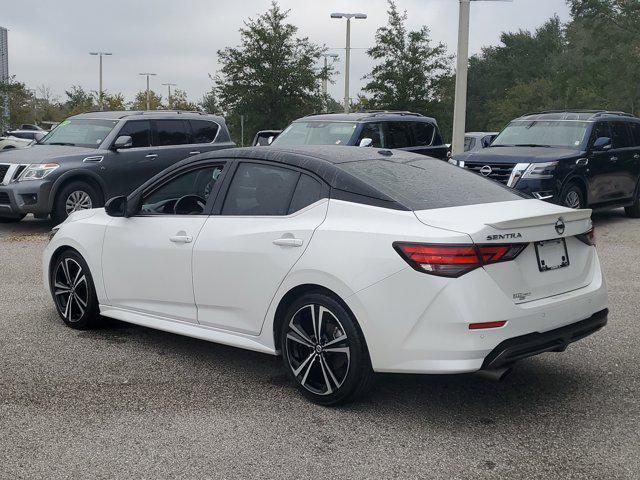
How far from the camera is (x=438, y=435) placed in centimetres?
443

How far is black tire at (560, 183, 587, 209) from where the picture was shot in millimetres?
12867

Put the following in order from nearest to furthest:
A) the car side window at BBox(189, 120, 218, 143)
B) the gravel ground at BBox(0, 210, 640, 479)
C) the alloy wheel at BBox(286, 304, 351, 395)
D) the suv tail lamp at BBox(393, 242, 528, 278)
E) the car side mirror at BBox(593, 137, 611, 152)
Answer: the gravel ground at BBox(0, 210, 640, 479), the suv tail lamp at BBox(393, 242, 528, 278), the alloy wheel at BBox(286, 304, 351, 395), the car side mirror at BBox(593, 137, 611, 152), the car side window at BBox(189, 120, 218, 143)

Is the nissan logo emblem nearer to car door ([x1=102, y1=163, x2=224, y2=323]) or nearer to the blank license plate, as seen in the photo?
car door ([x1=102, y1=163, x2=224, y2=323])

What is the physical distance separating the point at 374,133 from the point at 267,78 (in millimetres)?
24978

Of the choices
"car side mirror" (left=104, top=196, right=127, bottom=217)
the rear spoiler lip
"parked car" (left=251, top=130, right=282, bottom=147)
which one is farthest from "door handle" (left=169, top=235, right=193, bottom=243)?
"parked car" (left=251, top=130, right=282, bottom=147)

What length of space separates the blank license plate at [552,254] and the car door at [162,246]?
2.16 metres

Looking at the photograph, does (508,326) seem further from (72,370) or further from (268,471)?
(72,370)

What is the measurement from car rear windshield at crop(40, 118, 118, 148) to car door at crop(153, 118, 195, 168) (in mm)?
790

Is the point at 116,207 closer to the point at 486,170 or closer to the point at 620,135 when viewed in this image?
the point at 486,170

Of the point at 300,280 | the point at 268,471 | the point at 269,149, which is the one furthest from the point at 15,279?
the point at 268,471

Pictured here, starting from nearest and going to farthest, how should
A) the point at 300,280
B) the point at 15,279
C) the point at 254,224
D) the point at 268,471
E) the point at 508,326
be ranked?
1. the point at 268,471
2. the point at 508,326
3. the point at 300,280
4. the point at 254,224
5. the point at 15,279

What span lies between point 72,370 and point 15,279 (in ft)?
12.8

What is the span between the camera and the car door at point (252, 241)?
4957mm

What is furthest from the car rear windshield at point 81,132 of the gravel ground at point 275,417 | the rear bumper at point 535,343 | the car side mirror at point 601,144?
the rear bumper at point 535,343
